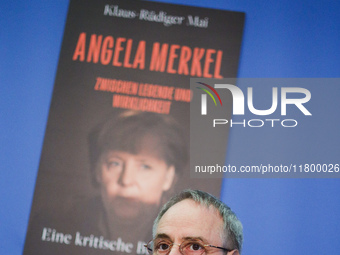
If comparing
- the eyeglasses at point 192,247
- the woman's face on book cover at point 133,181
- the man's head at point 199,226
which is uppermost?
the woman's face on book cover at point 133,181

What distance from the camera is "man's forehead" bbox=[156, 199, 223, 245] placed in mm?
1986

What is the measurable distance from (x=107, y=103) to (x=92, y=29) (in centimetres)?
45

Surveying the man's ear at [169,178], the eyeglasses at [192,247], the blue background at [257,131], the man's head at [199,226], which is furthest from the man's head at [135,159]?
the eyeglasses at [192,247]

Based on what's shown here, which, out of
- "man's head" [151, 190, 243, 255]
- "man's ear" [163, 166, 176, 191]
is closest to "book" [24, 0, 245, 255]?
"man's ear" [163, 166, 176, 191]

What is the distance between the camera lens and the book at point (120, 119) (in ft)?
10.0

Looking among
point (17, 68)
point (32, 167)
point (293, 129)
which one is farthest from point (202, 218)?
point (17, 68)

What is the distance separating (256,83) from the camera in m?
3.14

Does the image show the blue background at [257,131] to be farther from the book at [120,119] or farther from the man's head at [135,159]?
the man's head at [135,159]

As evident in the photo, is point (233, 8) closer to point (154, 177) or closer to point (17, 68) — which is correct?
point (154, 177)

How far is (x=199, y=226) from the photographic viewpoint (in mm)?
1999

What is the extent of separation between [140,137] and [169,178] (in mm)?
284

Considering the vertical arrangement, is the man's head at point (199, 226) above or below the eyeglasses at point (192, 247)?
above

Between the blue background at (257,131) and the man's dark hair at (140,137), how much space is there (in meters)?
0.29

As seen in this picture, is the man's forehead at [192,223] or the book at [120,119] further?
the book at [120,119]
